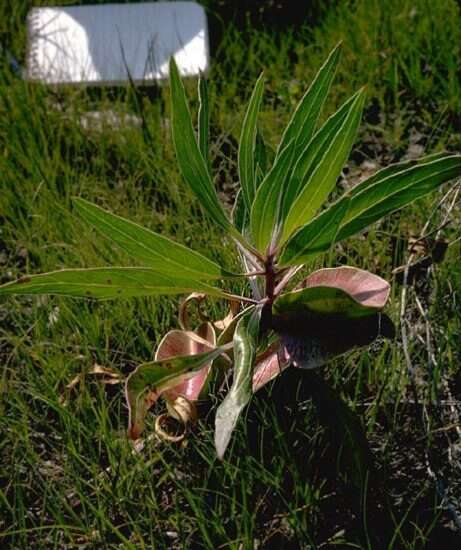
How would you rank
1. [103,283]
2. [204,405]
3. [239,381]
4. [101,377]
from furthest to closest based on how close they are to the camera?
[101,377]
[204,405]
[103,283]
[239,381]

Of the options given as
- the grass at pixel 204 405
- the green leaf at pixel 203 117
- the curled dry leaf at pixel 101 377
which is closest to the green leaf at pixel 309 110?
the green leaf at pixel 203 117

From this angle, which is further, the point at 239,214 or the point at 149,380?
the point at 239,214

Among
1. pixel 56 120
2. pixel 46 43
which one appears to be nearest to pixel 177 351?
pixel 56 120

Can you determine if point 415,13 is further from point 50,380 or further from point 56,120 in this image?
point 50,380

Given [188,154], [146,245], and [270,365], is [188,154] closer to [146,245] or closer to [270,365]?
[146,245]

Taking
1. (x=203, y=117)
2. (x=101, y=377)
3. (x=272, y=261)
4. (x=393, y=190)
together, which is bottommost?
(x=101, y=377)

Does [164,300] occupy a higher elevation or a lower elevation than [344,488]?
higher

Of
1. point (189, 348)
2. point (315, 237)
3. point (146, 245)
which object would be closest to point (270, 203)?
point (315, 237)
